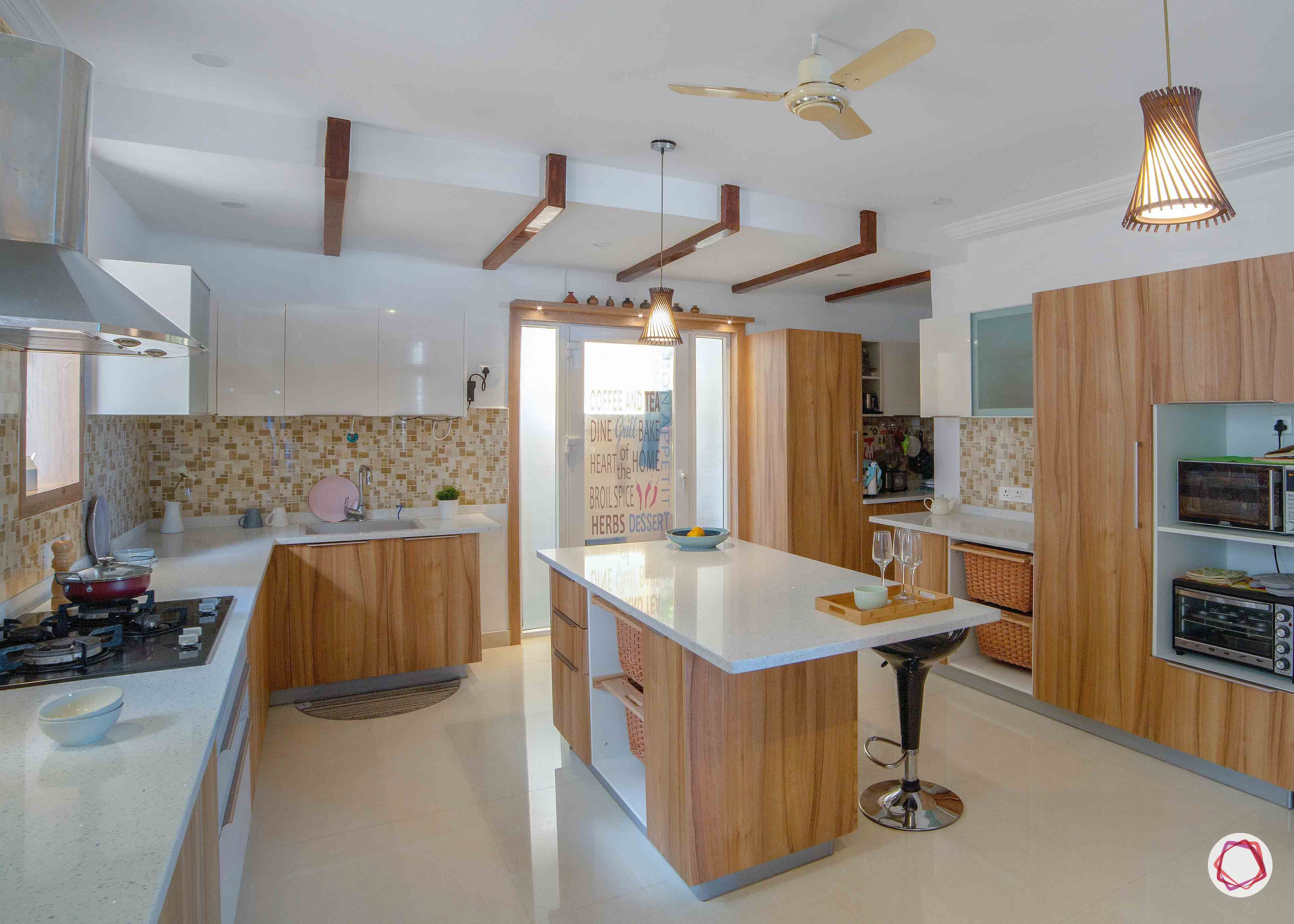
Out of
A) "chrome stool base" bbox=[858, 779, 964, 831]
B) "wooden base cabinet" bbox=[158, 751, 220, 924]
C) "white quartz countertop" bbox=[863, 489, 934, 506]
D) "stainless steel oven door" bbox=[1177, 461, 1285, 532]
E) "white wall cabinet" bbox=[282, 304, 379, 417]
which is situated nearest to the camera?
"wooden base cabinet" bbox=[158, 751, 220, 924]

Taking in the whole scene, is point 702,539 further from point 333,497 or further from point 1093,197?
point 1093,197

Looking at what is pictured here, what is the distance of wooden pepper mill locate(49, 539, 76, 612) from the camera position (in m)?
2.35

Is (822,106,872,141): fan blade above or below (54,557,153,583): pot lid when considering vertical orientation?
above

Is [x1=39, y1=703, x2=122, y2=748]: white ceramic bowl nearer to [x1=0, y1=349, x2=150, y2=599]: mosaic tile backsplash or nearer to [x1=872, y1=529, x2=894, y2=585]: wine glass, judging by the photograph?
[x1=0, y1=349, x2=150, y2=599]: mosaic tile backsplash

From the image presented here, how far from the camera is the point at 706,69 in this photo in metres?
2.47

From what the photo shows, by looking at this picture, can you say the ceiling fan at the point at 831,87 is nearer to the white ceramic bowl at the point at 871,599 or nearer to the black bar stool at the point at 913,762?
the white ceramic bowl at the point at 871,599

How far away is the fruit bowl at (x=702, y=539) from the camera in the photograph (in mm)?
3201

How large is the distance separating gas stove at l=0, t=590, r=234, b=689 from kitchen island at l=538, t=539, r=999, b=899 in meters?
1.19

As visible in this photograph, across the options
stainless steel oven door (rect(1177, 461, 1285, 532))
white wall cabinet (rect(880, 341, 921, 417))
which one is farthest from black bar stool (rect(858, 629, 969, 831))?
white wall cabinet (rect(880, 341, 921, 417))

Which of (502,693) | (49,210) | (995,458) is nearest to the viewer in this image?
(49,210)

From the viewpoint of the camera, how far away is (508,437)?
4.66m

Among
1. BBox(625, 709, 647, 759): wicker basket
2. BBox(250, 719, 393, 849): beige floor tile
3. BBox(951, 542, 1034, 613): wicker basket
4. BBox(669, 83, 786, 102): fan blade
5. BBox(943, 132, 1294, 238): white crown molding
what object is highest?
BBox(943, 132, 1294, 238): white crown molding

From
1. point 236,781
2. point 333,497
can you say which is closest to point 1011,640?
point 236,781

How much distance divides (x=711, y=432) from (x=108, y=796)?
14.6ft
